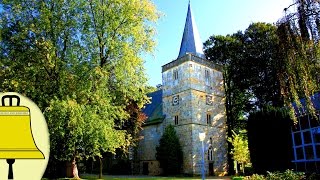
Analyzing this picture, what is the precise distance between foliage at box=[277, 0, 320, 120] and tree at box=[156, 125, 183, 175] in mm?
23529

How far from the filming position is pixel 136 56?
17.4 m

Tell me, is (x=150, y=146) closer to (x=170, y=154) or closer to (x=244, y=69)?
(x=170, y=154)

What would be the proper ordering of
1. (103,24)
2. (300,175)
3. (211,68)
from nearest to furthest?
(300,175), (103,24), (211,68)

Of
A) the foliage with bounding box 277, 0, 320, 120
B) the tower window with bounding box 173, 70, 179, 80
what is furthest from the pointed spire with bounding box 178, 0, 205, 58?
the foliage with bounding box 277, 0, 320, 120

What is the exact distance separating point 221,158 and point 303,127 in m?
18.6

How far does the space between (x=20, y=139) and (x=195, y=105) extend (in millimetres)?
31139

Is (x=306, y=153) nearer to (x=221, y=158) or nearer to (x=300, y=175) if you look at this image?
(x=300, y=175)

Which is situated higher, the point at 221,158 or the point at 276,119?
the point at 276,119

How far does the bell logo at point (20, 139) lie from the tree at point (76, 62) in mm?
12805

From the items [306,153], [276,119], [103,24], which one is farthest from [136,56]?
[306,153]

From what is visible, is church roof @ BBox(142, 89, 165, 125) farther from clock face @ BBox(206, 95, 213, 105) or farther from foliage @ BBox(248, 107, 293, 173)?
foliage @ BBox(248, 107, 293, 173)

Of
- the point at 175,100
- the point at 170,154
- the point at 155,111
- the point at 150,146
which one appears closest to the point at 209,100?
the point at 175,100

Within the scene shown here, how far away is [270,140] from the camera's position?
17547 mm

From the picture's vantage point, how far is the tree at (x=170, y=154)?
30578 millimetres
